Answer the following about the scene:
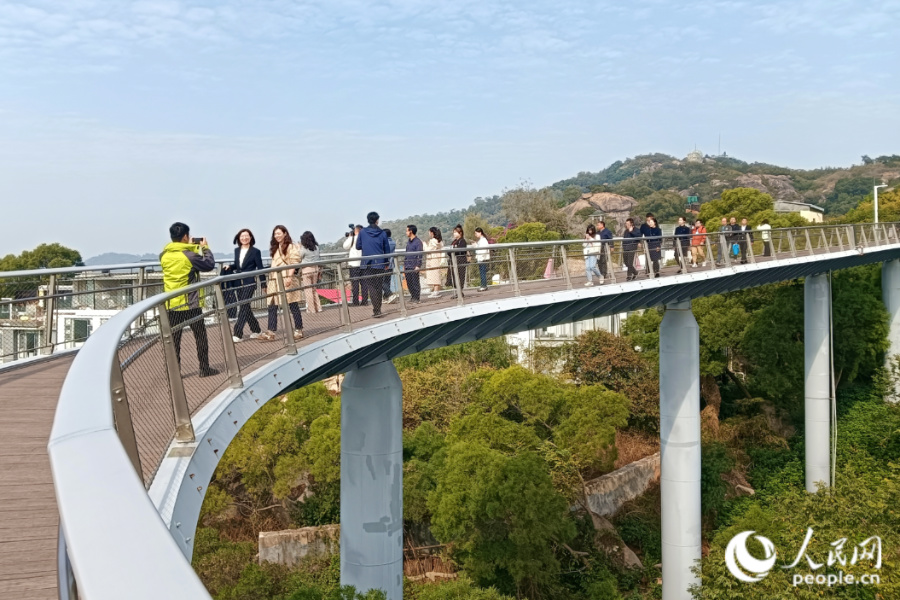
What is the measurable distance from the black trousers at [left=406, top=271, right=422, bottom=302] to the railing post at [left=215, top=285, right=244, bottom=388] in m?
5.85

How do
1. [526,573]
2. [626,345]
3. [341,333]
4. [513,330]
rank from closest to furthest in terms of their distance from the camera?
[341,333] → [513,330] → [526,573] → [626,345]

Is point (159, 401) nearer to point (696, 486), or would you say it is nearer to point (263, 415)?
point (696, 486)

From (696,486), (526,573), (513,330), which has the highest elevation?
(513,330)

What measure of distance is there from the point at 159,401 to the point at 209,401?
45.1 inches

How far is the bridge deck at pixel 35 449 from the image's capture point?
2.81m

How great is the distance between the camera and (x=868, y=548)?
18.3 metres

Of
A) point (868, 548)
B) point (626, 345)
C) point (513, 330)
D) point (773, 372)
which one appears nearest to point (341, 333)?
point (513, 330)

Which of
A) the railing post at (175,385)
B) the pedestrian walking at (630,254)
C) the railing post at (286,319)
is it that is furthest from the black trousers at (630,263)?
the railing post at (175,385)

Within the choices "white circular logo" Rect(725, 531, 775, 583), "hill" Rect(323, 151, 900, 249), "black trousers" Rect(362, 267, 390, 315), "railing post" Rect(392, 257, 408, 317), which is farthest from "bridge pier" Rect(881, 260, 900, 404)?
"hill" Rect(323, 151, 900, 249)

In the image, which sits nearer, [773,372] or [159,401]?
[159,401]

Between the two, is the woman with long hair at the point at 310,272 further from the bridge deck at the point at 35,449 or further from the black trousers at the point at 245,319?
the bridge deck at the point at 35,449

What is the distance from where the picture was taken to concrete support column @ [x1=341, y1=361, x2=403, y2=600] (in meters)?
12.6

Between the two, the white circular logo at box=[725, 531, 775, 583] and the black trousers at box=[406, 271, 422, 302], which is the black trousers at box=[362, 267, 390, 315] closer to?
the black trousers at box=[406, 271, 422, 302]

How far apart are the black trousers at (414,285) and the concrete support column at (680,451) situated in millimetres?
12081
